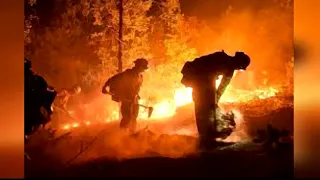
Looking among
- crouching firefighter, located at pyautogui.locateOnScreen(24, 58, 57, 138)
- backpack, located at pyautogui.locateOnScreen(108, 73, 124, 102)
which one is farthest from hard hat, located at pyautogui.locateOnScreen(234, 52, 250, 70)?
crouching firefighter, located at pyautogui.locateOnScreen(24, 58, 57, 138)

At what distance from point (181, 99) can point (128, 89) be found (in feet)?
0.79

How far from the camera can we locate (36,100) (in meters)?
1.95

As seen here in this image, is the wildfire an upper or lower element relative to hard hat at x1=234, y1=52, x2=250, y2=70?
lower

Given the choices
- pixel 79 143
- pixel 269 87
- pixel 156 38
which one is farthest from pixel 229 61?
pixel 79 143

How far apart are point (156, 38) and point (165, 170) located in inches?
23.3

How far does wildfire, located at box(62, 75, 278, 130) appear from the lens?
1954 millimetres

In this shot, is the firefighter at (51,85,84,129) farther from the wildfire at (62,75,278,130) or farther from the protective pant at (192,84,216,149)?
the protective pant at (192,84,216,149)

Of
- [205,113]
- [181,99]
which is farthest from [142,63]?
[205,113]

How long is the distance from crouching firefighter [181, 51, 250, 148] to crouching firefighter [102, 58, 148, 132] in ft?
0.65

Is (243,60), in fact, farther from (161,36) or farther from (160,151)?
(160,151)

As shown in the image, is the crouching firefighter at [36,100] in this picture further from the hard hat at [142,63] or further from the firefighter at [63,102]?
the hard hat at [142,63]

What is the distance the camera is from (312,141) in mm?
2008

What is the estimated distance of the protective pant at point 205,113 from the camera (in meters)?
1.96

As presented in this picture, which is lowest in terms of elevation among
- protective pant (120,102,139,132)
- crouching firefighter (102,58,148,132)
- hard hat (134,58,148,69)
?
protective pant (120,102,139,132)
